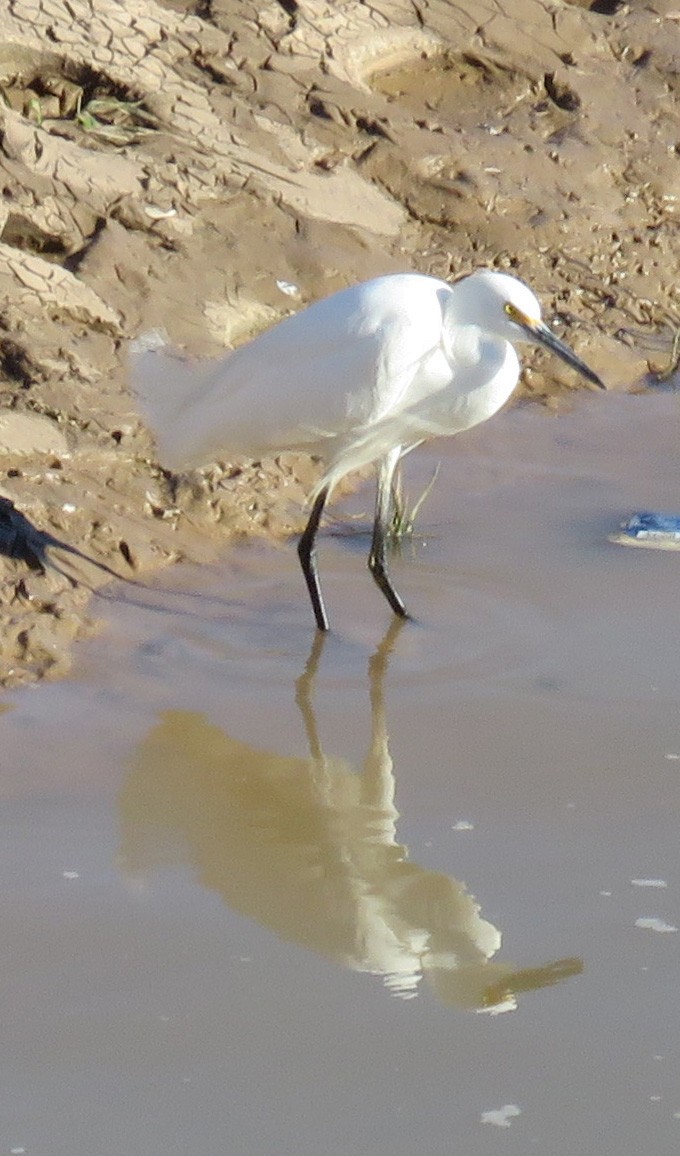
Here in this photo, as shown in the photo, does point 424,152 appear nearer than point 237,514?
No

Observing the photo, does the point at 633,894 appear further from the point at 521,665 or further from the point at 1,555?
the point at 1,555

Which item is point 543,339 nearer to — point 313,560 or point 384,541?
point 384,541

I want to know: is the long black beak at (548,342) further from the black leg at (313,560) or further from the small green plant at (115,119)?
the small green plant at (115,119)

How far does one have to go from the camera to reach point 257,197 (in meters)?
7.07

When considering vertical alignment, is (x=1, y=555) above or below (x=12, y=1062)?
below

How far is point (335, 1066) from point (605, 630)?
7.53ft

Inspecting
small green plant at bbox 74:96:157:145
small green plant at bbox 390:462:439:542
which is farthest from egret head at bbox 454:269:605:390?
small green plant at bbox 74:96:157:145

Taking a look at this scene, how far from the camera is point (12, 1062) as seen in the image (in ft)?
10.0

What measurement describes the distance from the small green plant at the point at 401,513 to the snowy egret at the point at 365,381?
1.09 ft

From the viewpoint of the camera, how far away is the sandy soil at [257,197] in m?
5.77

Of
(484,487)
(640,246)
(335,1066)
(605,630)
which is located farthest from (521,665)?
(640,246)

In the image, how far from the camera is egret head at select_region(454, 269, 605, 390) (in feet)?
16.2

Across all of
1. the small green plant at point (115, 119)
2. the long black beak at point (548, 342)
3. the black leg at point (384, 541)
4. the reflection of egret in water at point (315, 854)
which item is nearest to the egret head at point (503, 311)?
the long black beak at point (548, 342)

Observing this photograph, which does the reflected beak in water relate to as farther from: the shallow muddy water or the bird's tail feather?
the bird's tail feather
